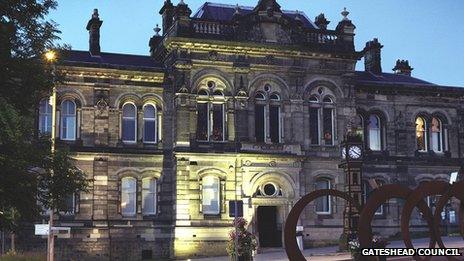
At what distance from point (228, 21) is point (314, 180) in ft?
32.2

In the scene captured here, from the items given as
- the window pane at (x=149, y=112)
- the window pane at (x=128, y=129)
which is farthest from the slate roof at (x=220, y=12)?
the window pane at (x=128, y=129)

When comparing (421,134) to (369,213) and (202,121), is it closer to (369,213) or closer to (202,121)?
(202,121)

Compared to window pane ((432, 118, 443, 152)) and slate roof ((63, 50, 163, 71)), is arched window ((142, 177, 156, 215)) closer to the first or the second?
slate roof ((63, 50, 163, 71))

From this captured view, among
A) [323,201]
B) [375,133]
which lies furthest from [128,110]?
[375,133]

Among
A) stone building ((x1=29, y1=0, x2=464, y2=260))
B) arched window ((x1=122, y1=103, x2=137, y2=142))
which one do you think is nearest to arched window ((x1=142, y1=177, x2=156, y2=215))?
stone building ((x1=29, y1=0, x2=464, y2=260))

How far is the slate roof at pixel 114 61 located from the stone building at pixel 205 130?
0.10 m

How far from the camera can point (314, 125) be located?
1527 inches

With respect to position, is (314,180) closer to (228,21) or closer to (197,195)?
(197,195)

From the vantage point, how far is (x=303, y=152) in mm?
37719

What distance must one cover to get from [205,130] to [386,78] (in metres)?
14.5

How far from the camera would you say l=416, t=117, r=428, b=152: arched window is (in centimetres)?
4284

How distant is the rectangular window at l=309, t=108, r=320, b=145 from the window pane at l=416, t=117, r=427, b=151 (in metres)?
7.76

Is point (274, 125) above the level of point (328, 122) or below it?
below

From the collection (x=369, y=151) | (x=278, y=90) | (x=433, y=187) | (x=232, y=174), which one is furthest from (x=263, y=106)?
(x=433, y=187)
